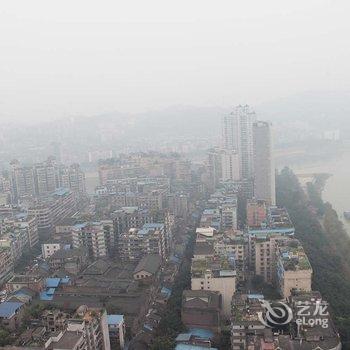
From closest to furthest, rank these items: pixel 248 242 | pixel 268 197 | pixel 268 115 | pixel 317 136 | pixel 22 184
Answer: pixel 248 242 → pixel 268 197 → pixel 22 184 → pixel 317 136 → pixel 268 115

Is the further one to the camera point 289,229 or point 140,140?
point 140,140

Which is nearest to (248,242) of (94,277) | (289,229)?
(289,229)

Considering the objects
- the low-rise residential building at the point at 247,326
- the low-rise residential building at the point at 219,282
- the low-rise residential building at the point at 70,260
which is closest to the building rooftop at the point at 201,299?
the low-rise residential building at the point at 219,282

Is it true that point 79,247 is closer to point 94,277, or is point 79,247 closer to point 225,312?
point 94,277

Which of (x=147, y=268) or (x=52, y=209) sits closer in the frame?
(x=147, y=268)

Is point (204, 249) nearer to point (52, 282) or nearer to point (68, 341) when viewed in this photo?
point (52, 282)

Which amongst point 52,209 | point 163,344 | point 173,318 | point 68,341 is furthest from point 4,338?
point 52,209

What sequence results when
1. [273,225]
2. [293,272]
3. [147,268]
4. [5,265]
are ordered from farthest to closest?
[273,225] → [5,265] → [147,268] → [293,272]
